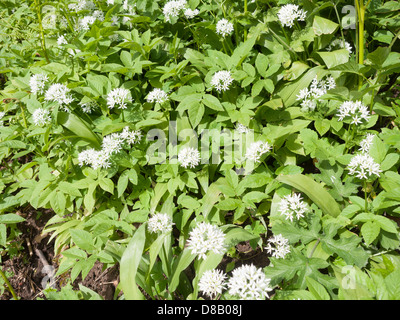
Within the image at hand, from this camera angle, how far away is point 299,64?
9.04ft

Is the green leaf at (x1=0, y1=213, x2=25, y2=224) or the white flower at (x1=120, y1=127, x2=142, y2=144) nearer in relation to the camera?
the green leaf at (x1=0, y1=213, x2=25, y2=224)

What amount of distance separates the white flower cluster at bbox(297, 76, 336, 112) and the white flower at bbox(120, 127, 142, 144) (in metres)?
1.32

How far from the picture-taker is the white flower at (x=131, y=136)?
2541 millimetres

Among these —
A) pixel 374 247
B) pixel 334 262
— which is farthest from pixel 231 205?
pixel 374 247

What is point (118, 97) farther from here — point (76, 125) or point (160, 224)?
point (160, 224)

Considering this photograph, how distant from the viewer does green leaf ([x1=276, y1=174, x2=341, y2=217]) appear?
2.11 meters

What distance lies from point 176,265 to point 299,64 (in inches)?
76.4

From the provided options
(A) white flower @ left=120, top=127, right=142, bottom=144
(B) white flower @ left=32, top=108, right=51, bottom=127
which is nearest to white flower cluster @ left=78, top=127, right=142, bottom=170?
(A) white flower @ left=120, top=127, right=142, bottom=144

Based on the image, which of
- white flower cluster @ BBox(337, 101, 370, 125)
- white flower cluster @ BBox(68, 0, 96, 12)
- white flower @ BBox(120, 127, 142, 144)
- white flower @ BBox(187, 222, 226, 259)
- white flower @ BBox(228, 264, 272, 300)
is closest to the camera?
white flower @ BBox(228, 264, 272, 300)

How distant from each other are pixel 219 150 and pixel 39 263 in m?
1.94

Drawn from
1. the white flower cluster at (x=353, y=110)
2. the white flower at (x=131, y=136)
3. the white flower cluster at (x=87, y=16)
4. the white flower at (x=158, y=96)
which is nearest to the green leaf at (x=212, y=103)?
the white flower at (x=158, y=96)

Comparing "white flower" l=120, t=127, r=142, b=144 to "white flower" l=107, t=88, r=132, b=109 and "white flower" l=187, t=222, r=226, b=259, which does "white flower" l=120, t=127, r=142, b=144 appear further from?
"white flower" l=187, t=222, r=226, b=259

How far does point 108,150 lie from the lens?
249 centimetres
